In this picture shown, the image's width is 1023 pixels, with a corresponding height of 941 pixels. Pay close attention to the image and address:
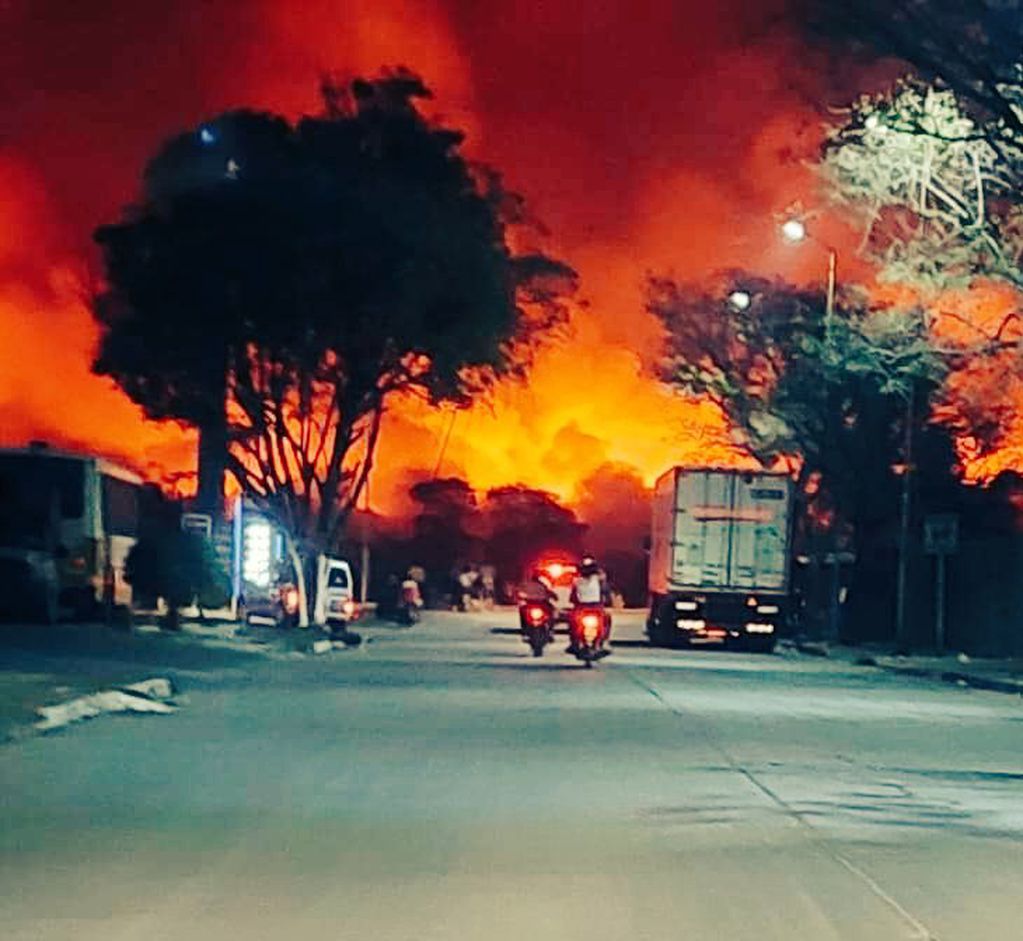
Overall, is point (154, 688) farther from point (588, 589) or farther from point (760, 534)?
point (760, 534)

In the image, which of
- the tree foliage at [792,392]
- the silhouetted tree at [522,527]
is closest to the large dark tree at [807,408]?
the tree foliage at [792,392]

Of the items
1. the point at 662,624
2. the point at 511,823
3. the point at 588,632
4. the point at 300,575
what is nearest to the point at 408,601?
the point at 300,575

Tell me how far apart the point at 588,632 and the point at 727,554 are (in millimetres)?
14305

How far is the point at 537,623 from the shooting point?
46.7 m

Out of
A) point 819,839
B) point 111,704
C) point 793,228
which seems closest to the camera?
point 819,839

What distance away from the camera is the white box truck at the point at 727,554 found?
54938mm

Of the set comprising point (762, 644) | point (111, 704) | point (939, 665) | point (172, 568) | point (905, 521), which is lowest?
point (762, 644)

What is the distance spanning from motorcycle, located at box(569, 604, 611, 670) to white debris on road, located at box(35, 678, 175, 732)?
12215 mm

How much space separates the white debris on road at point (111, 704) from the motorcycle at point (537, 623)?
54.2 feet

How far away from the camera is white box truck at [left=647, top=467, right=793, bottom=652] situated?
5494 cm

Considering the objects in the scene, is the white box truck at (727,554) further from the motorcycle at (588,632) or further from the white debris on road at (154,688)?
the white debris on road at (154,688)

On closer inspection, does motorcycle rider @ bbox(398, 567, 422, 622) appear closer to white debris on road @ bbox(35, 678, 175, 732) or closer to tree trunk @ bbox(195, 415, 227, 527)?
tree trunk @ bbox(195, 415, 227, 527)

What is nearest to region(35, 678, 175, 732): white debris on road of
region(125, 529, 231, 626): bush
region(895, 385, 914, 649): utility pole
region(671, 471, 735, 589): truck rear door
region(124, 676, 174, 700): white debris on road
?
region(124, 676, 174, 700): white debris on road

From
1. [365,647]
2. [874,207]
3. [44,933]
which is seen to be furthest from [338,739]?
[365,647]
